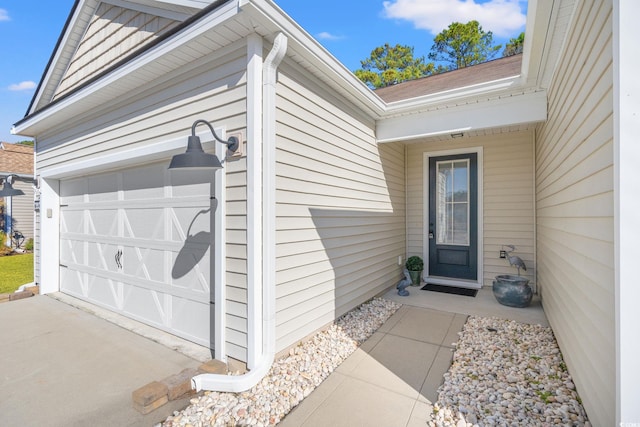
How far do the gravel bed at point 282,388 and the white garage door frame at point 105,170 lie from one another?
52 centimetres

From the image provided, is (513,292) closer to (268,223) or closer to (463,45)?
(268,223)

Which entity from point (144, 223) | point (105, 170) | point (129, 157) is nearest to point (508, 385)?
point (144, 223)

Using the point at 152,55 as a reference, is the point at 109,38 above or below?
above

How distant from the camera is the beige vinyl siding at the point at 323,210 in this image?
2740 mm

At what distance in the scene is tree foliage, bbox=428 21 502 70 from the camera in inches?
661

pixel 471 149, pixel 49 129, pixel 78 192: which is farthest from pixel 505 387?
pixel 49 129

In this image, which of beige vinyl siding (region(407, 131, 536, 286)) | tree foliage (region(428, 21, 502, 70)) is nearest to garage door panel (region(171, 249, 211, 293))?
beige vinyl siding (region(407, 131, 536, 286))

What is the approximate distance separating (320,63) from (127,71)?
2.02 metres

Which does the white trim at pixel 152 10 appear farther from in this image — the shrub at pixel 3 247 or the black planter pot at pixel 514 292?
the shrub at pixel 3 247

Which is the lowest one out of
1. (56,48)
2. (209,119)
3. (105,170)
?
(105,170)

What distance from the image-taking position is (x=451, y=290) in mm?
4949

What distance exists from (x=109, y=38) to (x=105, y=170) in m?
1.75

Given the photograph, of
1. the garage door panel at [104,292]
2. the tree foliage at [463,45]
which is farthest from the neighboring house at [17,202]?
the tree foliage at [463,45]

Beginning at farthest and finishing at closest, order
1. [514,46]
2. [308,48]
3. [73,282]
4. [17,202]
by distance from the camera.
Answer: [514,46] < [17,202] < [73,282] < [308,48]
